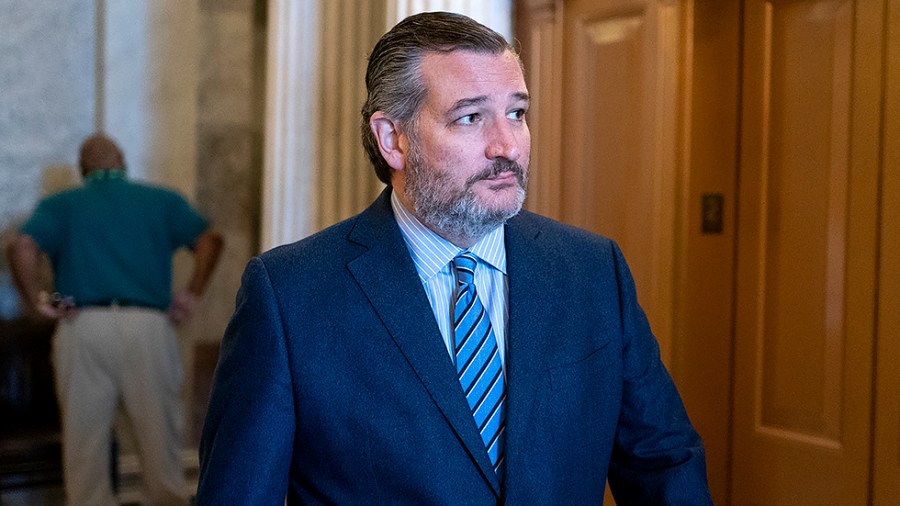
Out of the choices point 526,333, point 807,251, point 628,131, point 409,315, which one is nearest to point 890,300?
point 807,251

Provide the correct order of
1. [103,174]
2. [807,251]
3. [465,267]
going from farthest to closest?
[103,174] < [807,251] < [465,267]

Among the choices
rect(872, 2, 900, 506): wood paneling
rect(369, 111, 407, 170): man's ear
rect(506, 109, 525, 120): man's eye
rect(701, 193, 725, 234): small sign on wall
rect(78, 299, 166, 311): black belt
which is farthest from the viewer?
rect(78, 299, 166, 311): black belt

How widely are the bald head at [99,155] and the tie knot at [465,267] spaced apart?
4068 millimetres

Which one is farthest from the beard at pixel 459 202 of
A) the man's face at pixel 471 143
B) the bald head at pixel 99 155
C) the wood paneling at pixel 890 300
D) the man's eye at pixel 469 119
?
the bald head at pixel 99 155

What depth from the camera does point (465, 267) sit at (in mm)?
2273

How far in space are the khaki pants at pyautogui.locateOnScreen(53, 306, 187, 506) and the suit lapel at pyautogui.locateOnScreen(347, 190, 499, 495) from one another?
3.79m

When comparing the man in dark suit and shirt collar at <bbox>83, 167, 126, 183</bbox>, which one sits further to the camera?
shirt collar at <bbox>83, 167, 126, 183</bbox>

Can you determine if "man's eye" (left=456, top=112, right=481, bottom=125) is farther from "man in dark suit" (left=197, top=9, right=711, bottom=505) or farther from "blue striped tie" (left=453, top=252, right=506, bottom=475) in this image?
"blue striped tie" (left=453, top=252, right=506, bottom=475)

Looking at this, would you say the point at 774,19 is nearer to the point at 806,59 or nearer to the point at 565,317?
the point at 806,59

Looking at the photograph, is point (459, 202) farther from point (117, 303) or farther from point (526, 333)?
point (117, 303)

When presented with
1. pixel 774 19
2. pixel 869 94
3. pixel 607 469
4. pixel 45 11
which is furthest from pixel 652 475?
pixel 45 11

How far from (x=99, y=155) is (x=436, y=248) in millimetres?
4046

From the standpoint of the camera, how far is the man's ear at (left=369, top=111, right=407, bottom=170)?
235 cm

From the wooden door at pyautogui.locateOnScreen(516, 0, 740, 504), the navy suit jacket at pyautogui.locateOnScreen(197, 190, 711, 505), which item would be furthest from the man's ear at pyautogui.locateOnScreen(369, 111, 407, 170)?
the wooden door at pyautogui.locateOnScreen(516, 0, 740, 504)
